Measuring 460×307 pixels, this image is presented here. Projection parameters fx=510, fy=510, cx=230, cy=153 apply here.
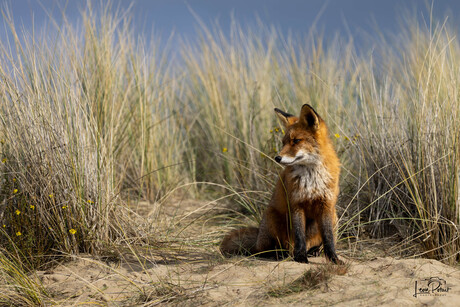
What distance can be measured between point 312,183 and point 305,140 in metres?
0.32

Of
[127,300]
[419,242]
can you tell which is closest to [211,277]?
[127,300]

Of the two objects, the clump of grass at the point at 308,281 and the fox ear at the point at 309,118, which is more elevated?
the fox ear at the point at 309,118

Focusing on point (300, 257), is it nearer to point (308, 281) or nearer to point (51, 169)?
point (308, 281)

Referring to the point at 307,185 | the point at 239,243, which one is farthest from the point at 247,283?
the point at 307,185

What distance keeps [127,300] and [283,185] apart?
142cm

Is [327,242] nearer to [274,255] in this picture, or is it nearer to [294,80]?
[274,255]

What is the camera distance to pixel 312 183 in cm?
377

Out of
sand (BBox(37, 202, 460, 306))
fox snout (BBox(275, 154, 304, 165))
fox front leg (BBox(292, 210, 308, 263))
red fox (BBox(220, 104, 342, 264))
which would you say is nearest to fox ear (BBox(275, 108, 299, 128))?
red fox (BBox(220, 104, 342, 264))

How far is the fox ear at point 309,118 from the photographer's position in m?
3.75

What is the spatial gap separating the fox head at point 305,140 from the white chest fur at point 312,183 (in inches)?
2.1

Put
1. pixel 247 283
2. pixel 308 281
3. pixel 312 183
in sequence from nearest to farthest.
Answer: pixel 308 281 → pixel 247 283 → pixel 312 183

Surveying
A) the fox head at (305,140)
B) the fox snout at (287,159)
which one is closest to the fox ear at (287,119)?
the fox head at (305,140)
